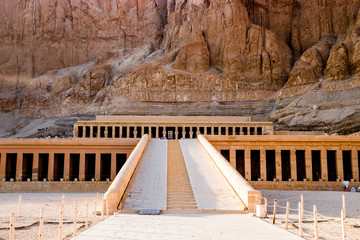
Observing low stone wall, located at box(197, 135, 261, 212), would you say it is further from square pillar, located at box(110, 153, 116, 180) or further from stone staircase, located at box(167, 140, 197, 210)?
square pillar, located at box(110, 153, 116, 180)

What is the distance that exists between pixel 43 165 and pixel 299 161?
2232 cm

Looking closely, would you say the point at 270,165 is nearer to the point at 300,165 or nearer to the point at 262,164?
the point at 300,165

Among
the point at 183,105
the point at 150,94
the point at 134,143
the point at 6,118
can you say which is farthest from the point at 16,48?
the point at 134,143

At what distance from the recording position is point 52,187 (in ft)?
86.6

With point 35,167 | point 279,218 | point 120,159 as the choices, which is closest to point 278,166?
point 120,159

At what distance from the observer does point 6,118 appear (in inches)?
2872

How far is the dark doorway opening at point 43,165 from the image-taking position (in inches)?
1175

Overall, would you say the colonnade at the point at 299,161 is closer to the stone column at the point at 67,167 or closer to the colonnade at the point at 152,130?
the stone column at the point at 67,167

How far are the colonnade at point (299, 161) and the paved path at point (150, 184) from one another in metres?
6.94

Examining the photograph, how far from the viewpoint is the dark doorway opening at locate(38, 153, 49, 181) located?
2984cm

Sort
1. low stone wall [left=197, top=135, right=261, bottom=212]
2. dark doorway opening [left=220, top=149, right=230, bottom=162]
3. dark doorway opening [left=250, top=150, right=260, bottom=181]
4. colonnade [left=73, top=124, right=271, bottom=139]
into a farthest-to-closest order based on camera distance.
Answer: colonnade [left=73, top=124, right=271, bottom=139]
dark doorway opening [left=250, top=150, right=260, bottom=181]
dark doorway opening [left=220, top=149, right=230, bottom=162]
low stone wall [left=197, top=135, right=261, bottom=212]

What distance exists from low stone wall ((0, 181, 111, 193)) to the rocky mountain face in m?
32.9

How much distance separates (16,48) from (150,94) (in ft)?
128

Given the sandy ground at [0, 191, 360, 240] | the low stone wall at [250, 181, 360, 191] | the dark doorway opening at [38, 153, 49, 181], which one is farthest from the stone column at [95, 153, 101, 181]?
the low stone wall at [250, 181, 360, 191]
